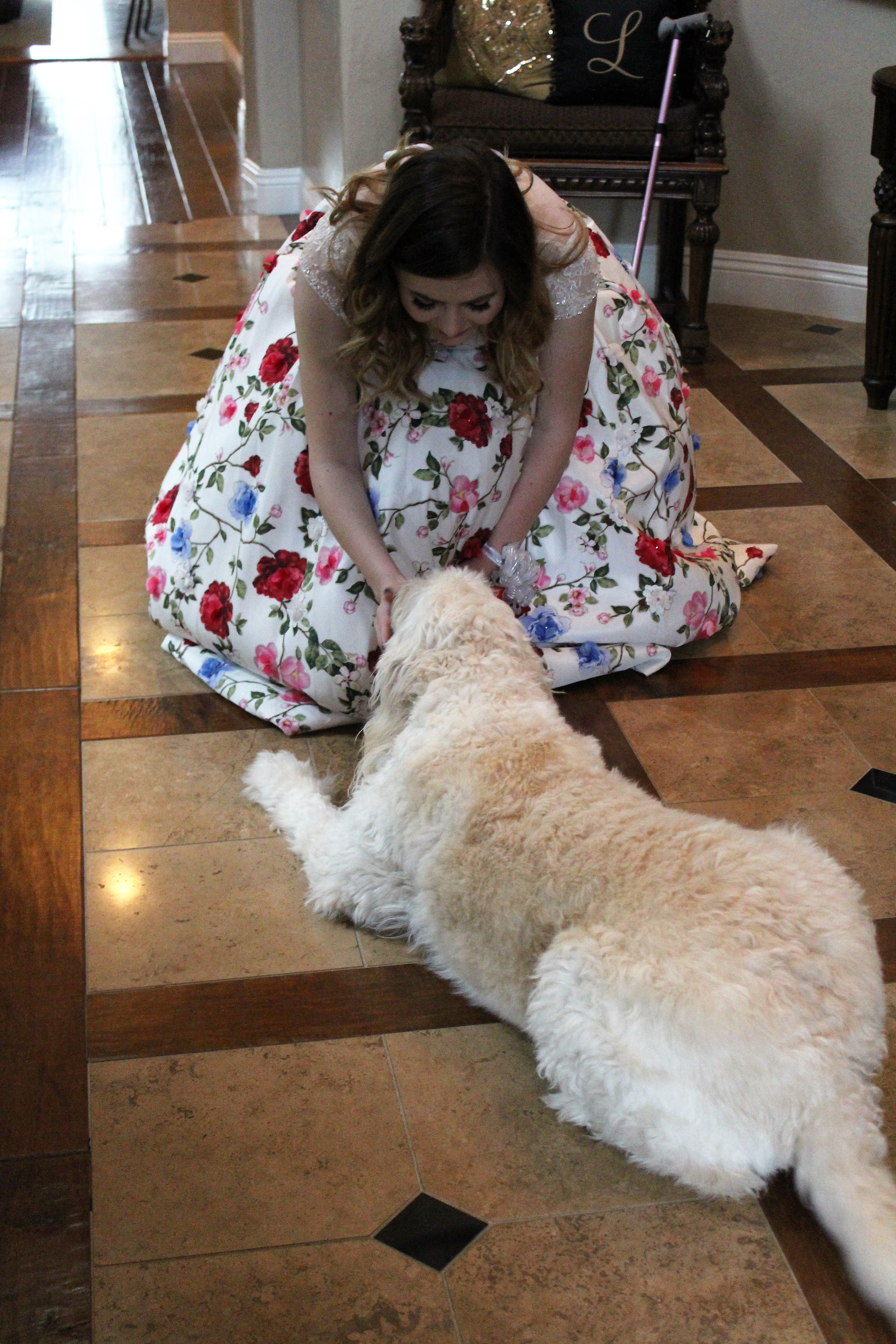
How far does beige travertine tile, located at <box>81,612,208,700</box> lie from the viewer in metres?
2.46

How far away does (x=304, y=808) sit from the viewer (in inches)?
80.2

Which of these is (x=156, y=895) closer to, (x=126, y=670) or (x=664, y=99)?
(x=126, y=670)

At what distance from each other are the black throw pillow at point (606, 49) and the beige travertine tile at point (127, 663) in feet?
7.59

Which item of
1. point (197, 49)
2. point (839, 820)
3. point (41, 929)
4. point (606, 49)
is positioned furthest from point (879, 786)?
point (197, 49)

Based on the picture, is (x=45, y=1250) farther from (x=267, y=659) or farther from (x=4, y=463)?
(x=4, y=463)

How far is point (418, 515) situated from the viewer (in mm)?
2254

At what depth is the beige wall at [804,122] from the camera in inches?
163

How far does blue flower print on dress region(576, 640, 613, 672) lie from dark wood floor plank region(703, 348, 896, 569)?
0.88 m

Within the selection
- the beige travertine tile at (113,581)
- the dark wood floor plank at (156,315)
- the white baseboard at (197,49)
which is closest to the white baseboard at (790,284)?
the dark wood floor plank at (156,315)

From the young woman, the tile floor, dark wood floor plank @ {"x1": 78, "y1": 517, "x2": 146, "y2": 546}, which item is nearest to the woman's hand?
the young woman

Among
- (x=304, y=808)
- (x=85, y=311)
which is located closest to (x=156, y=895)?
(x=304, y=808)

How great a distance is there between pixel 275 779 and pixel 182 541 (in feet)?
2.08

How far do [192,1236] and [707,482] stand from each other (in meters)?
2.39

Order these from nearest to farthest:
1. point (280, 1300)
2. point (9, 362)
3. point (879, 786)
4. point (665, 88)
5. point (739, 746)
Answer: point (280, 1300) < point (879, 786) < point (739, 746) < point (665, 88) < point (9, 362)
